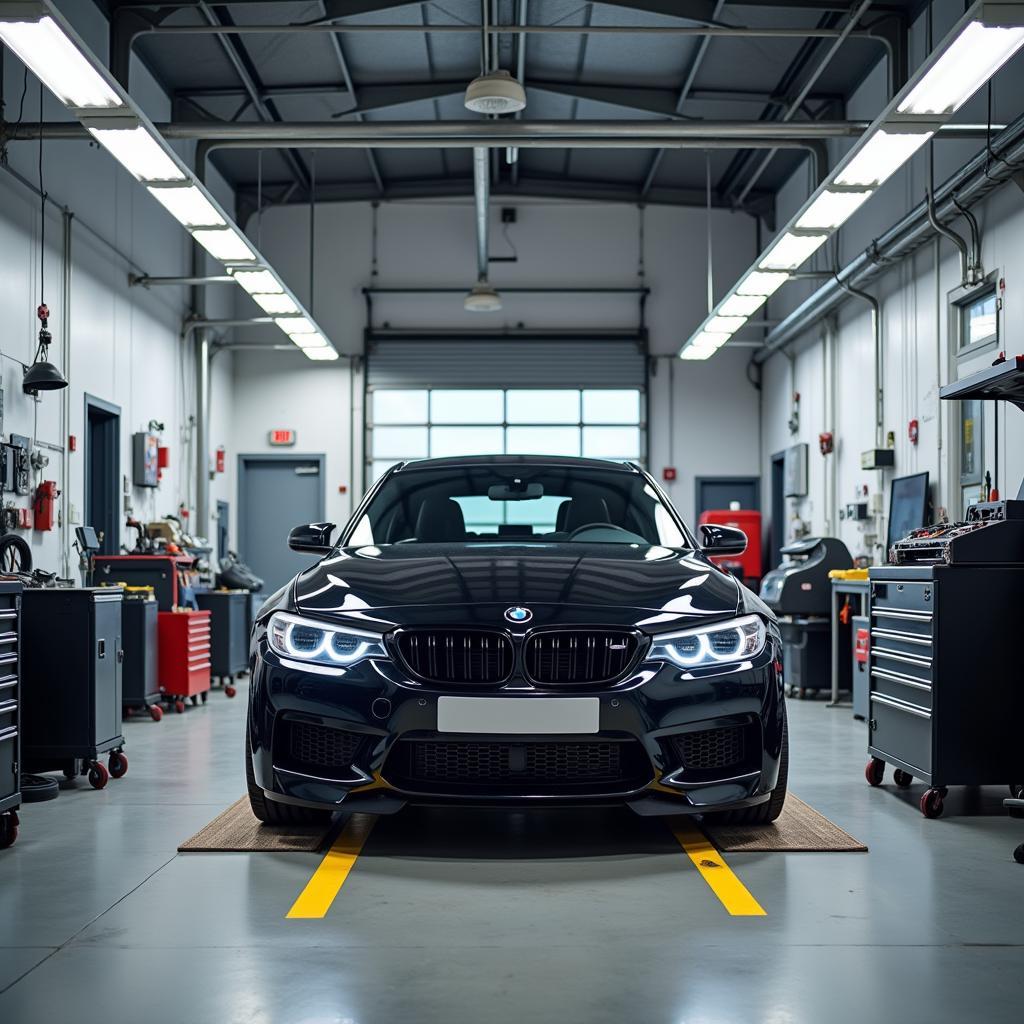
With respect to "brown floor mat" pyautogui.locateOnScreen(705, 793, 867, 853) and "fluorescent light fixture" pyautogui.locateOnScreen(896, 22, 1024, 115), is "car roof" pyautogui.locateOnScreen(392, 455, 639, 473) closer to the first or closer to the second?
"brown floor mat" pyautogui.locateOnScreen(705, 793, 867, 853)

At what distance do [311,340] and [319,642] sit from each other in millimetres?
10149

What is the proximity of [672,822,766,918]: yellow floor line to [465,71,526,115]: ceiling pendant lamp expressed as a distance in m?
5.58

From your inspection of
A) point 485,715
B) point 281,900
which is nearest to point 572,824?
point 485,715

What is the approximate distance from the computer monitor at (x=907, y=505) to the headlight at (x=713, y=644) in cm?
620

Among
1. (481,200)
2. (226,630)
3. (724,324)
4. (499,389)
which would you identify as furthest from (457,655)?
(499,389)

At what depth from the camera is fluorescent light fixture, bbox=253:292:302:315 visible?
1094 cm

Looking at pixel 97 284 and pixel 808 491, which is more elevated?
pixel 97 284

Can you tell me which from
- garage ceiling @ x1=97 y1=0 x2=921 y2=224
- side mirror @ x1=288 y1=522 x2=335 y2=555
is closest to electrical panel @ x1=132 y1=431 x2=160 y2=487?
garage ceiling @ x1=97 y1=0 x2=921 y2=224

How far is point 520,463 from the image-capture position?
4.90 m

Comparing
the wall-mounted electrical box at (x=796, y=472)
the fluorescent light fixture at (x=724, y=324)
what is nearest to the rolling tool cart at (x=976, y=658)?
the fluorescent light fixture at (x=724, y=324)

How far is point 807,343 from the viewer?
1397 centimetres

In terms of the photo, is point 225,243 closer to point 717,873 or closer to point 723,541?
point 723,541

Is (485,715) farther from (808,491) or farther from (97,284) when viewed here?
(808,491)

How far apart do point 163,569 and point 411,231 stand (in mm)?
8402
